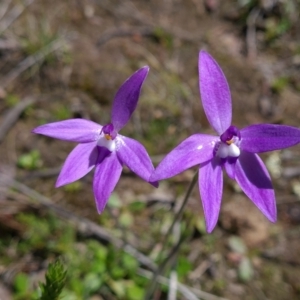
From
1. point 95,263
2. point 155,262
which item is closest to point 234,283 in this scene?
point 155,262

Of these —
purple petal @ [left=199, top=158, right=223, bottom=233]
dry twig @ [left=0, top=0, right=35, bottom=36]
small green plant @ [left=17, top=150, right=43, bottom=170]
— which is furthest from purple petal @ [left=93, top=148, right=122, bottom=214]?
dry twig @ [left=0, top=0, right=35, bottom=36]

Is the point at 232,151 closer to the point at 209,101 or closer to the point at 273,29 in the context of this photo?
the point at 209,101

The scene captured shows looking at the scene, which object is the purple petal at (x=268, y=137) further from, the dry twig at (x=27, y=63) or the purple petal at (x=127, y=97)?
the dry twig at (x=27, y=63)

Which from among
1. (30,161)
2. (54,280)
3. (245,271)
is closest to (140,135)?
(30,161)

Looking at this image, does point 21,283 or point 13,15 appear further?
point 13,15

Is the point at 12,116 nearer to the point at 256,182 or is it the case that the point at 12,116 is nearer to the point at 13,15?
the point at 13,15

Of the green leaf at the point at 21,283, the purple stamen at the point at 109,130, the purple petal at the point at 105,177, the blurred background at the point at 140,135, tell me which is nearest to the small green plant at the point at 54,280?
the purple petal at the point at 105,177
